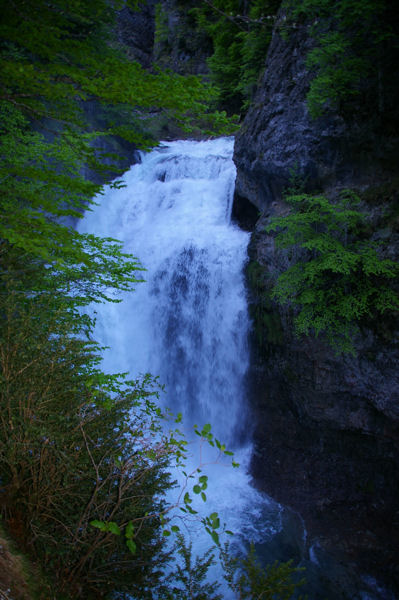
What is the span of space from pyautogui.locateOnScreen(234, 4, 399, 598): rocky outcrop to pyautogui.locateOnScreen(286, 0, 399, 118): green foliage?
1.48 feet

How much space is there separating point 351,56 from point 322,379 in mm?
6755

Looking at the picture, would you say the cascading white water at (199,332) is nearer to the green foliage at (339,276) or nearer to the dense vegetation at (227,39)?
the green foliage at (339,276)

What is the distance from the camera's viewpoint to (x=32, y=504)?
2.07 meters

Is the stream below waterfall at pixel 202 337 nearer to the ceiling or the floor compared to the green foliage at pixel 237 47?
nearer to the floor

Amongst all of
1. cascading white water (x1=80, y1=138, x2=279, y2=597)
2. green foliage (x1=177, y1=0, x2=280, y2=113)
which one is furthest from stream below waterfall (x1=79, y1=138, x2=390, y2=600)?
green foliage (x1=177, y1=0, x2=280, y2=113)

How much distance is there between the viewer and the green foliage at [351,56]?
18.1 ft

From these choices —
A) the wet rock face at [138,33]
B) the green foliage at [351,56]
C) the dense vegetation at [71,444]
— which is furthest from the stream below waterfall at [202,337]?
the wet rock face at [138,33]

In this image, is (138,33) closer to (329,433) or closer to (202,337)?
(202,337)

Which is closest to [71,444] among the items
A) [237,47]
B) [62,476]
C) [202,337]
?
[62,476]

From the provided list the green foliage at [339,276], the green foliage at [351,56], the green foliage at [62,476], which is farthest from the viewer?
the green foliage at [351,56]

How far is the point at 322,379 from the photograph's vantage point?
708cm

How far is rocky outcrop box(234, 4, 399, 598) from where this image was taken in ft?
20.3

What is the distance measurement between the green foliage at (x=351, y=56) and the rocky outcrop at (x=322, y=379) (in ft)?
1.48

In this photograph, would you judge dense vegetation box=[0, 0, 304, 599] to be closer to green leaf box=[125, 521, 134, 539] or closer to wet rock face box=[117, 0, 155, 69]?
green leaf box=[125, 521, 134, 539]
